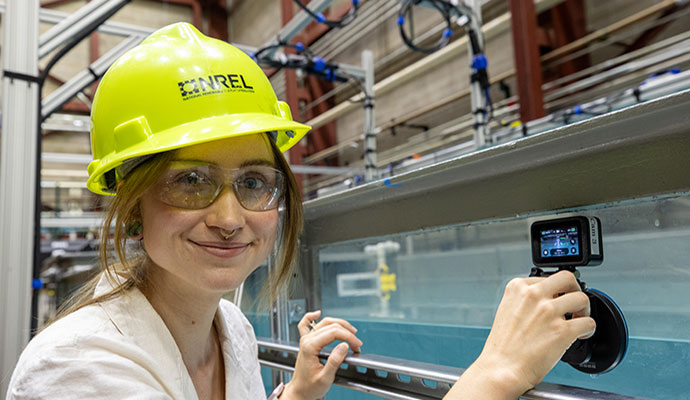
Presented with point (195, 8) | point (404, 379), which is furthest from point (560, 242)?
point (195, 8)

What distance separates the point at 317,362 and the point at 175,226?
0.43 metres

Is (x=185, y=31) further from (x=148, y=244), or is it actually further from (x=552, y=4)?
(x=552, y=4)

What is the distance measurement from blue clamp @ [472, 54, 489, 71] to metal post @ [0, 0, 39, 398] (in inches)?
87.1

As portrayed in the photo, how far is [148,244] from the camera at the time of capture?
0.76m

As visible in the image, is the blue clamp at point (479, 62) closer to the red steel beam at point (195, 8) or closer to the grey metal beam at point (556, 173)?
the grey metal beam at point (556, 173)

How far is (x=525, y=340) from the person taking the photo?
1.89 ft

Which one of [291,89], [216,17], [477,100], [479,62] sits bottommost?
[477,100]

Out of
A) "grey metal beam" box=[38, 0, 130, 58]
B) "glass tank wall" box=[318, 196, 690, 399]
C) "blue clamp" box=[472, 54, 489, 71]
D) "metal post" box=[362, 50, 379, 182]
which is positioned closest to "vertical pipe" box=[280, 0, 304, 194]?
"metal post" box=[362, 50, 379, 182]

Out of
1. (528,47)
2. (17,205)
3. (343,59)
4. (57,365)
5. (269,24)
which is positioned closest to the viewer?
(57,365)

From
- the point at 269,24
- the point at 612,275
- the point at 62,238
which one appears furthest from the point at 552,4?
the point at 62,238

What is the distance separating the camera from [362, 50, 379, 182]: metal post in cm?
382

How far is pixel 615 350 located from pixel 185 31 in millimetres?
801

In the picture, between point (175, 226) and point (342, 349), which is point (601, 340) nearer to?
point (342, 349)

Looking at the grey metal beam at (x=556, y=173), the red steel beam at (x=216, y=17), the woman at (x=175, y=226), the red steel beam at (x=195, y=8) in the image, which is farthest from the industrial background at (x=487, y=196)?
the red steel beam at (x=216, y=17)
